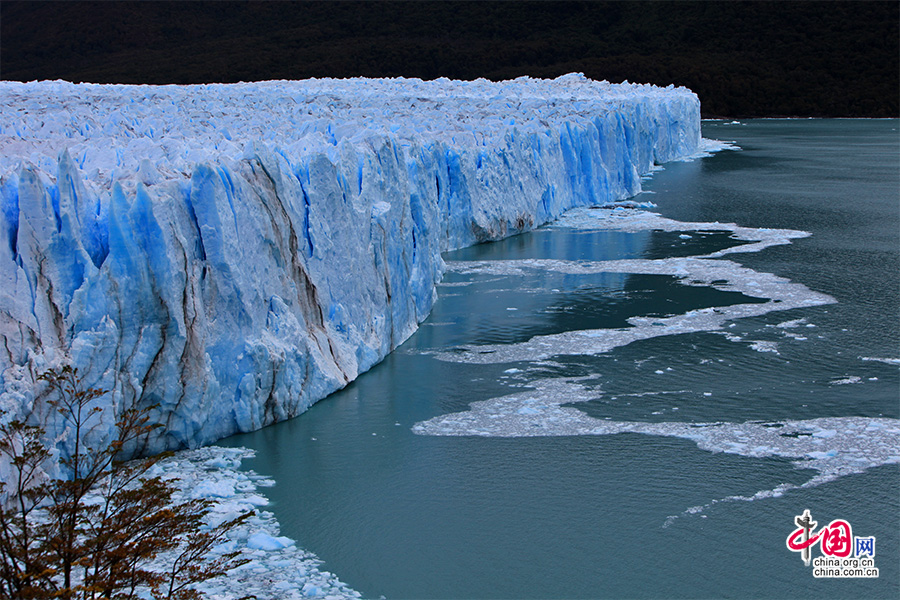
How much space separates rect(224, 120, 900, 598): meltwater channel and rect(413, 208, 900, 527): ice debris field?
3cm

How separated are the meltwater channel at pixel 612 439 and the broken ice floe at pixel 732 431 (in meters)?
0.02

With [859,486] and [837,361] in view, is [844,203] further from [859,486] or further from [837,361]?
[859,486]

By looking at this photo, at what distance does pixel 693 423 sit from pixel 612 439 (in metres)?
→ 0.73

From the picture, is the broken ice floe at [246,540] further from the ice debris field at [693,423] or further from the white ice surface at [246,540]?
the ice debris field at [693,423]

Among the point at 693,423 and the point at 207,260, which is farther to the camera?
the point at 693,423

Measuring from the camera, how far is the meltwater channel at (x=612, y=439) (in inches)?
220

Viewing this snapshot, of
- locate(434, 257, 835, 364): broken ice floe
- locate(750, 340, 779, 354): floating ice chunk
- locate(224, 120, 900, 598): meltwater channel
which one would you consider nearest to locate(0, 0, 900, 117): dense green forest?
locate(434, 257, 835, 364): broken ice floe

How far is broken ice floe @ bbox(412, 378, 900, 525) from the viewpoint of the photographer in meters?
6.87

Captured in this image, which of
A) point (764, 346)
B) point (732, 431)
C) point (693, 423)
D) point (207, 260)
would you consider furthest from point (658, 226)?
point (207, 260)

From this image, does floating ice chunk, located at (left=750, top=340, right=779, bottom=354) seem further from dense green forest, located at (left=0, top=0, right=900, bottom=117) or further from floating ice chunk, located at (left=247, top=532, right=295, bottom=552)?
dense green forest, located at (left=0, top=0, right=900, bottom=117)

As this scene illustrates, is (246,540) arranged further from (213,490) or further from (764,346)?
(764,346)

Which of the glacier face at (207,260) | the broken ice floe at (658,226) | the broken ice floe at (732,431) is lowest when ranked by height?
the broken ice floe at (732,431)

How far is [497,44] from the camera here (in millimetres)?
50031

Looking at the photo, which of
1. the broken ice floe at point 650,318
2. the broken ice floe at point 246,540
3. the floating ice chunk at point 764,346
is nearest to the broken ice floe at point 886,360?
the floating ice chunk at point 764,346
